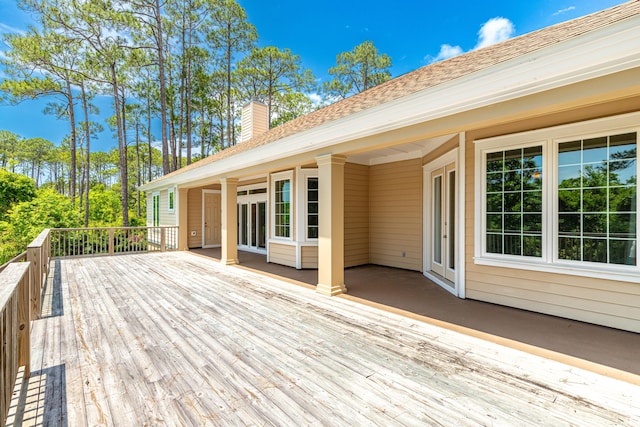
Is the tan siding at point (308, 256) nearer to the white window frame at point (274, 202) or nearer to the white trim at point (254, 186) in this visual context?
the white window frame at point (274, 202)

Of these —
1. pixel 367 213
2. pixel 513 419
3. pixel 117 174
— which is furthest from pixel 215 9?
pixel 117 174

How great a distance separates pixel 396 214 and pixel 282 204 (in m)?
2.83

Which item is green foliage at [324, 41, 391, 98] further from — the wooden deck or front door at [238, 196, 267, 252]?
the wooden deck

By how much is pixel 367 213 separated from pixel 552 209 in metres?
4.10

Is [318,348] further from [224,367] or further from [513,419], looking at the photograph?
[513,419]

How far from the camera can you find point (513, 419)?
5.98 ft

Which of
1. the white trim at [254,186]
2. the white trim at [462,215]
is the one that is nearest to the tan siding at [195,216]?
the white trim at [254,186]

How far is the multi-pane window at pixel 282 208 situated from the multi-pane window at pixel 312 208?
64 centimetres

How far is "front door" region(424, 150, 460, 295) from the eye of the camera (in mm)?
4957

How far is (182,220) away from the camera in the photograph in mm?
10398

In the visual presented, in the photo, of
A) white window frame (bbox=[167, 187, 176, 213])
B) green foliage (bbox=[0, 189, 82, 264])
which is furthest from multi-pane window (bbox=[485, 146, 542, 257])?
green foliage (bbox=[0, 189, 82, 264])

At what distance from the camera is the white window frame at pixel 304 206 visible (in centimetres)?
686

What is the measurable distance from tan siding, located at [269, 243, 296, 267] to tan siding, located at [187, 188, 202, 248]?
4.76 metres

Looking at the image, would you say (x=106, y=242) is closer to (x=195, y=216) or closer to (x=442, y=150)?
(x=195, y=216)
